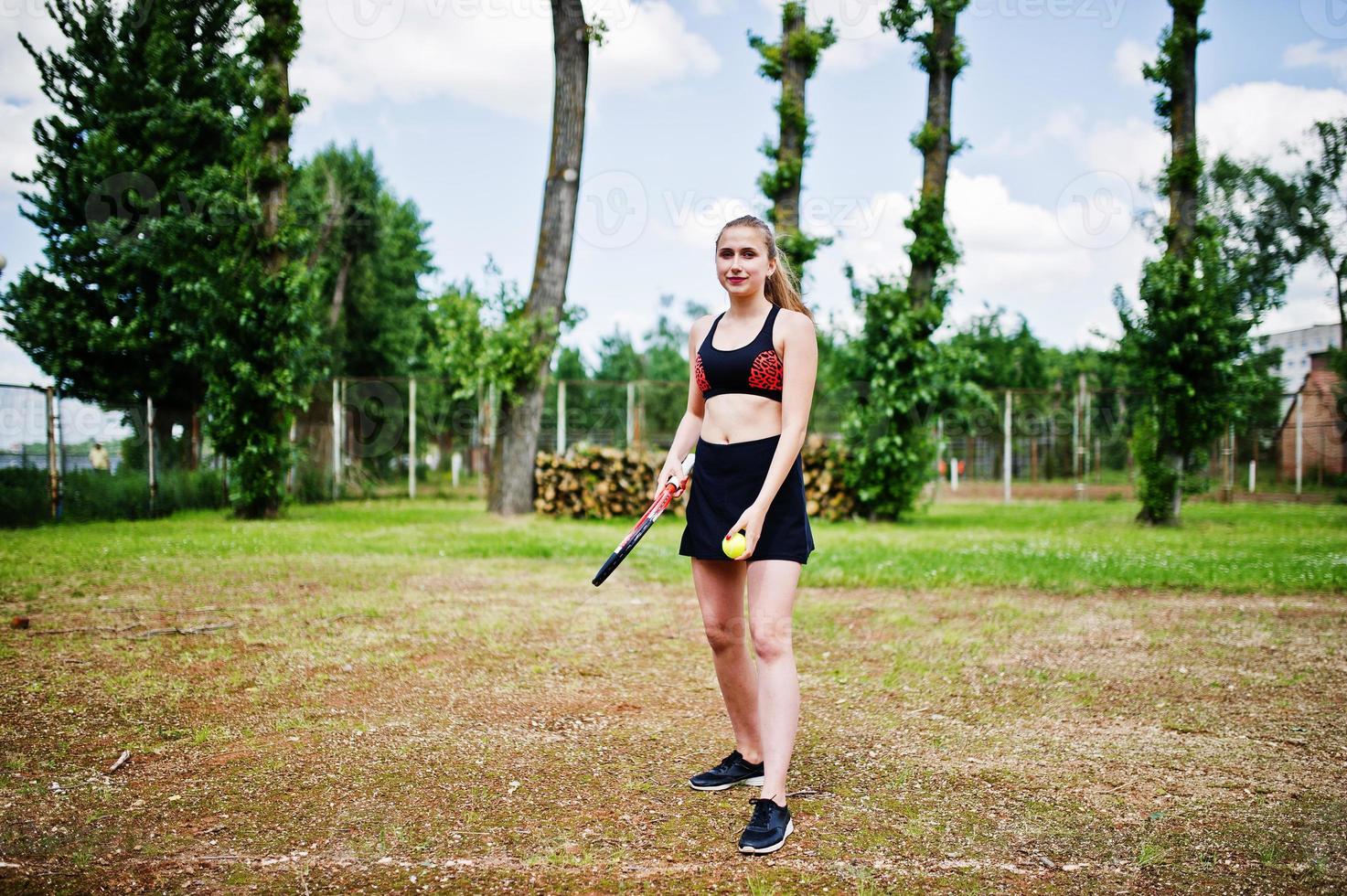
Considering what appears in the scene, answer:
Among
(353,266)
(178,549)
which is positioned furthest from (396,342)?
(178,549)

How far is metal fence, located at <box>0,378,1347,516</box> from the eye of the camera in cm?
1561

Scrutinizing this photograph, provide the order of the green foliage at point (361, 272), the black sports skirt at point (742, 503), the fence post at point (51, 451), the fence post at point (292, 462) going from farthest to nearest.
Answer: the green foliage at point (361, 272) < the fence post at point (292, 462) < the fence post at point (51, 451) < the black sports skirt at point (742, 503)

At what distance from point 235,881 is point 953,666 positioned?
13.9 feet

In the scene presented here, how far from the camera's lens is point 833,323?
1862 cm

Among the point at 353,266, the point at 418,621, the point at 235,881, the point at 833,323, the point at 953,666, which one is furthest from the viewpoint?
the point at 353,266

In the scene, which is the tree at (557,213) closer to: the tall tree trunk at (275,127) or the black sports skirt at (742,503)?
the tall tree trunk at (275,127)

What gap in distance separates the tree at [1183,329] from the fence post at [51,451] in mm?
17081

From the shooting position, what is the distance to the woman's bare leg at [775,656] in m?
3.36

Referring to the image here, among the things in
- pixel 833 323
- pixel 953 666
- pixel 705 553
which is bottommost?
pixel 953 666

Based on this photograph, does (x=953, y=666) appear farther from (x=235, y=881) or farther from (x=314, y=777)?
(x=235, y=881)

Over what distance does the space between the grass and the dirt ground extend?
0.7 inches

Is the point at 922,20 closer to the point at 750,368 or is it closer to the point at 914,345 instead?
the point at 914,345

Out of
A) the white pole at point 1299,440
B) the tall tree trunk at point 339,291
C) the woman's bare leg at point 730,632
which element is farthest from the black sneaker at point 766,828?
the tall tree trunk at point 339,291
